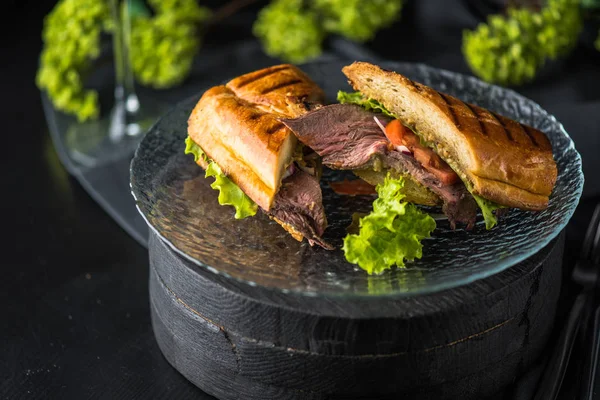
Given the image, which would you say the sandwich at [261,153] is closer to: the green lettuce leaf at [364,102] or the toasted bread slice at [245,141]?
→ the toasted bread slice at [245,141]

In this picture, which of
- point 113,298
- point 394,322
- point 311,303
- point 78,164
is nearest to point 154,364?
point 113,298

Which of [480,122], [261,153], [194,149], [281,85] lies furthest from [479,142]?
[194,149]

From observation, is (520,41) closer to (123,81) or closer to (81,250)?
(123,81)

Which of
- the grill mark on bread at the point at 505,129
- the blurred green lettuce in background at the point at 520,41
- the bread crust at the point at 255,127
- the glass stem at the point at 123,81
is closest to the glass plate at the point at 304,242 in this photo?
the bread crust at the point at 255,127

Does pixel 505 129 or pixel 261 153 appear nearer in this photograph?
pixel 261 153

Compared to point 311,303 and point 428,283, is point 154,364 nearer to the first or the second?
point 311,303

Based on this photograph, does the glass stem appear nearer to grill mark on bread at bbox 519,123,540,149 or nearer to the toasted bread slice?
the toasted bread slice
